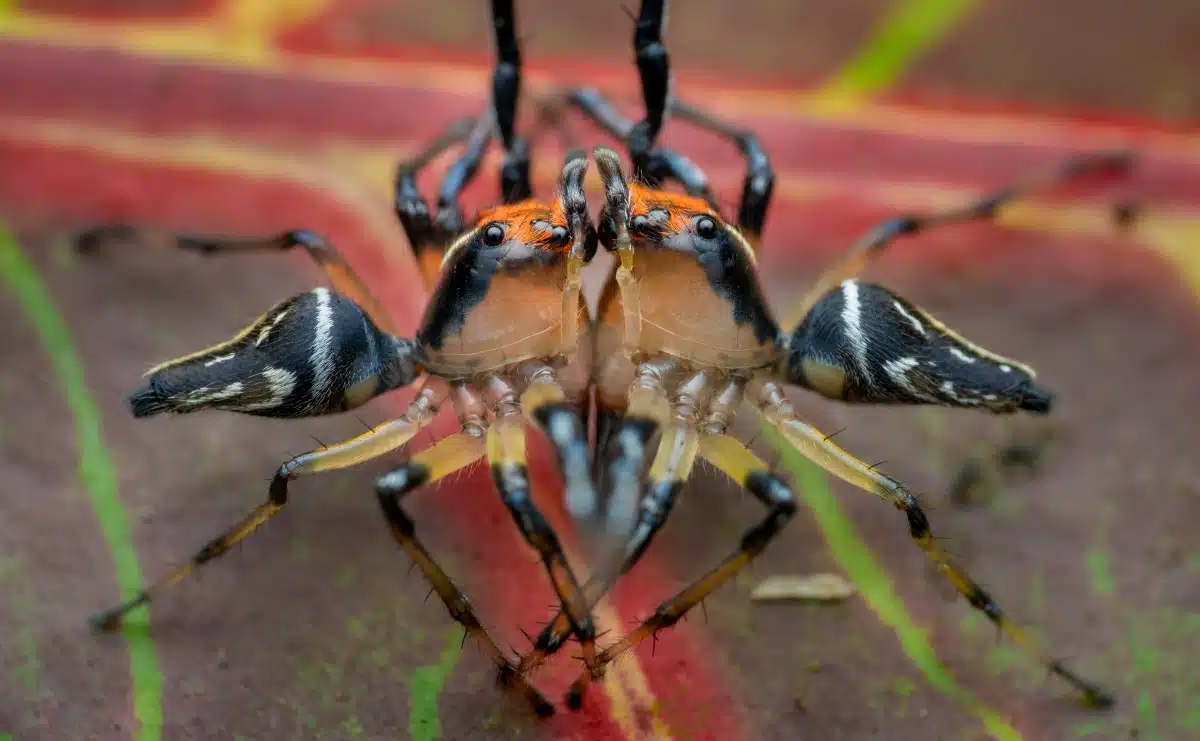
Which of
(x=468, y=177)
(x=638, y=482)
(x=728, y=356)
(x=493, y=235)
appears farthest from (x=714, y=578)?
(x=468, y=177)

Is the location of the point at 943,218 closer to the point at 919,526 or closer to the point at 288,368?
the point at 919,526

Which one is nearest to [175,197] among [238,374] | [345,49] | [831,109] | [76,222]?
[76,222]

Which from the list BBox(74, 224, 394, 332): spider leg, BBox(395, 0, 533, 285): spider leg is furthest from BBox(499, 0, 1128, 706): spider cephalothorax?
BBox(74, 224, 394, 332): spider leg

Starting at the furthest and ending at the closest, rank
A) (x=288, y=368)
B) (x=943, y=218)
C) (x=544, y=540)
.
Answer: (x=943, y=218), (x=288, y=368), (x=544, y=540)

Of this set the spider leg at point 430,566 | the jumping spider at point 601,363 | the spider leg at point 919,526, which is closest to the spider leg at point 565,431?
the jumping spider at point 601,363

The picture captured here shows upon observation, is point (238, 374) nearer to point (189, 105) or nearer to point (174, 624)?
point (174, 624)

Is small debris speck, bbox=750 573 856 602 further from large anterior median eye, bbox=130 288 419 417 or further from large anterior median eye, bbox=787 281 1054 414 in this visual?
large anterior median eye, bbox=130 288 419 417

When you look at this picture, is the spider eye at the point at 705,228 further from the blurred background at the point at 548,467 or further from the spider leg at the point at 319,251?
the spider leg at the point at 319,251
